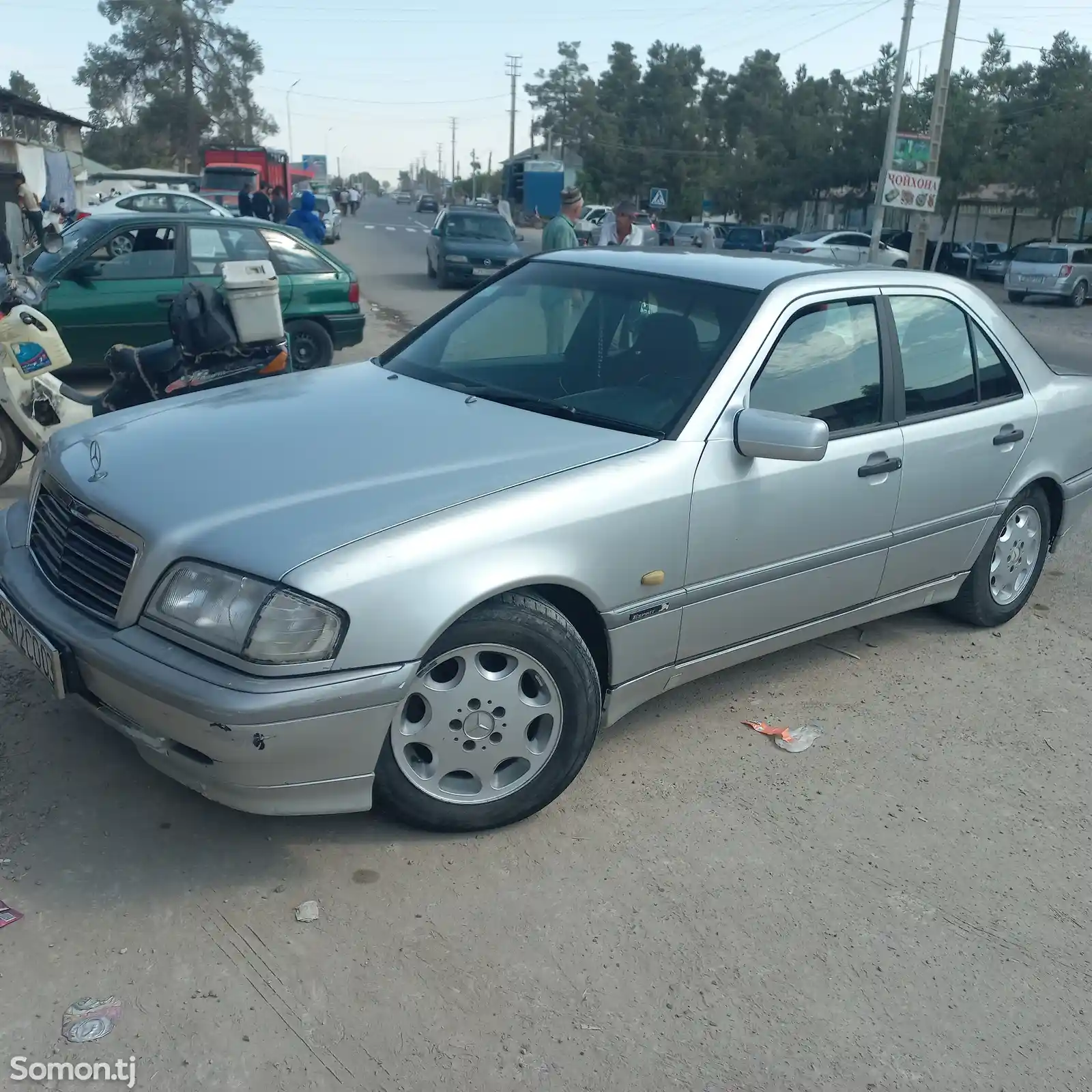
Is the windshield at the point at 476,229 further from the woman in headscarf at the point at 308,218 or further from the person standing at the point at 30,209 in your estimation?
the person standing at the point at 30,209

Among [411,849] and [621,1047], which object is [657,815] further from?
[621,1047]

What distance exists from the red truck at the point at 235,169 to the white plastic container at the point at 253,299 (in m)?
26.2

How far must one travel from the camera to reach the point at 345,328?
10625 millimetres

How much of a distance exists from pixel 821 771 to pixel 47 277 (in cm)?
798

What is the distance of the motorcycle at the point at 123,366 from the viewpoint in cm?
634

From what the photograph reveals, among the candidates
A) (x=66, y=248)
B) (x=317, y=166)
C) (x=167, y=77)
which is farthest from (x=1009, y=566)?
(x=317, y=166)

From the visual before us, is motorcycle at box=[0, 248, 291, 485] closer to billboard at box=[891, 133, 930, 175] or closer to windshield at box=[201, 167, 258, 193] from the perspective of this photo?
billboard at box=[891, 133, 930, 175]

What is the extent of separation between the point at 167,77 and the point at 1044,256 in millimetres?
60227

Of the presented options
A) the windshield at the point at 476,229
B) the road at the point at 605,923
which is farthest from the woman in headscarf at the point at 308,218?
the road at the point at 605,923

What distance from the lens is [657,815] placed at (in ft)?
11.4

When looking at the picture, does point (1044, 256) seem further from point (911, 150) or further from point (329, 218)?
point (329, 218)

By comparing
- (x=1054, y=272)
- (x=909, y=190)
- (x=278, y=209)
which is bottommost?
(x=1054, y=272)

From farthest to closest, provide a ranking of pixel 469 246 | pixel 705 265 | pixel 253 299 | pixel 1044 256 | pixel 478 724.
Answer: pixel 1044 256, pixel 469 246, pixel 253 299, pixel 705 265, pixel 478 724

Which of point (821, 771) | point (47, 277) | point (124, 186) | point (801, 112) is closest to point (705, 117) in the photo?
point (801, 112)
